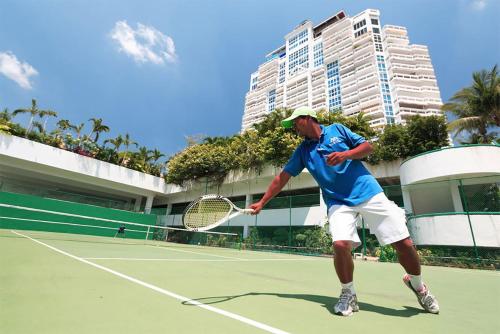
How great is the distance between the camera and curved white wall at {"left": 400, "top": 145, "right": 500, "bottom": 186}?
1326 centimetres

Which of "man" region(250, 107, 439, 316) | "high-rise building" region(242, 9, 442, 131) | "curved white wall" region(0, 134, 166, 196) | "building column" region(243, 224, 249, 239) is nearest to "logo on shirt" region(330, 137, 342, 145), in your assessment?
"man" region(250, 107, 439, 316)

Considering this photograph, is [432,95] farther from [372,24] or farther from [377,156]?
[377,156]

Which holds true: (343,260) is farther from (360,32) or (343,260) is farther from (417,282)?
(360,32)

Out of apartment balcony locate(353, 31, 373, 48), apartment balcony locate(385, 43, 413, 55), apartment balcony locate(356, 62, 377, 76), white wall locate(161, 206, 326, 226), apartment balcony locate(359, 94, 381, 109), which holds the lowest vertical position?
white wall locate(161, 206, 326, 226)

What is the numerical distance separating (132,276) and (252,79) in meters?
104

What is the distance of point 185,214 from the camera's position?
173 inches

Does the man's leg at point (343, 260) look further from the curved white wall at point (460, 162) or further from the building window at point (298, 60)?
the building window at point (298, 60)

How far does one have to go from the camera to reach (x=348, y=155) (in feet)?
8.25

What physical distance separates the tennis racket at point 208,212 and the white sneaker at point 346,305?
1.93 metres

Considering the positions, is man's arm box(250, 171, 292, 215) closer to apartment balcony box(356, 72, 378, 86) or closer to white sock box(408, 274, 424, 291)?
white sock box(408, 274, 424, 291)

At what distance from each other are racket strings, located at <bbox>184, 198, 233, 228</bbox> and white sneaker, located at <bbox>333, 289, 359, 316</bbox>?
2051mm

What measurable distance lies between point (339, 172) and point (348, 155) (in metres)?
0.28

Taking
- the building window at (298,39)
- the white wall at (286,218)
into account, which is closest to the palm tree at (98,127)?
the white wall at (286,218)

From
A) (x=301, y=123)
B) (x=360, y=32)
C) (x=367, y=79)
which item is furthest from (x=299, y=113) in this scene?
(x=360, y=32)
